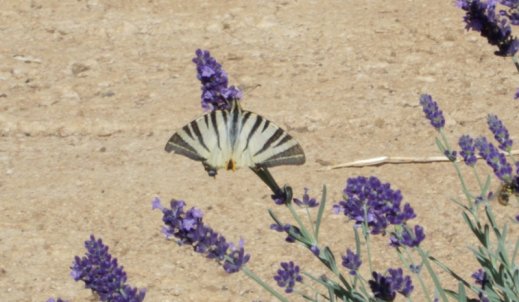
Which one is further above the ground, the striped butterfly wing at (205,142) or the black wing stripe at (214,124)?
the black wing stripe at (214,124)

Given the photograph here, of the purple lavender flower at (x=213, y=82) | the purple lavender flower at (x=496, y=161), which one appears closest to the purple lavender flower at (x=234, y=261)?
the purple lavender flower at (x=213, y=82)

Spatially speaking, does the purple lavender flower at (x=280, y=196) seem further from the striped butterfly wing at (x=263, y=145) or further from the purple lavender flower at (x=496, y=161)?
the purple lavender flower at (x=496, y=161)

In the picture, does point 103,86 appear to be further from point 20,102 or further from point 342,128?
point 342,128

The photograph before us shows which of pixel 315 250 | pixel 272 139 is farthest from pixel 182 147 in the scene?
pixel 315 250

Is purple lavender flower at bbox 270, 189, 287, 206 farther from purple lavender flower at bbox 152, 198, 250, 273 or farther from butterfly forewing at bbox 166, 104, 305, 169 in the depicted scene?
purple lavender flower at bbox 152, 198, 250, 273

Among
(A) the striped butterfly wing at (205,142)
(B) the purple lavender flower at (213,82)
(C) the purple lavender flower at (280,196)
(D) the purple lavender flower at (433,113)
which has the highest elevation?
(D) the purple lavender flower at (433,113)
